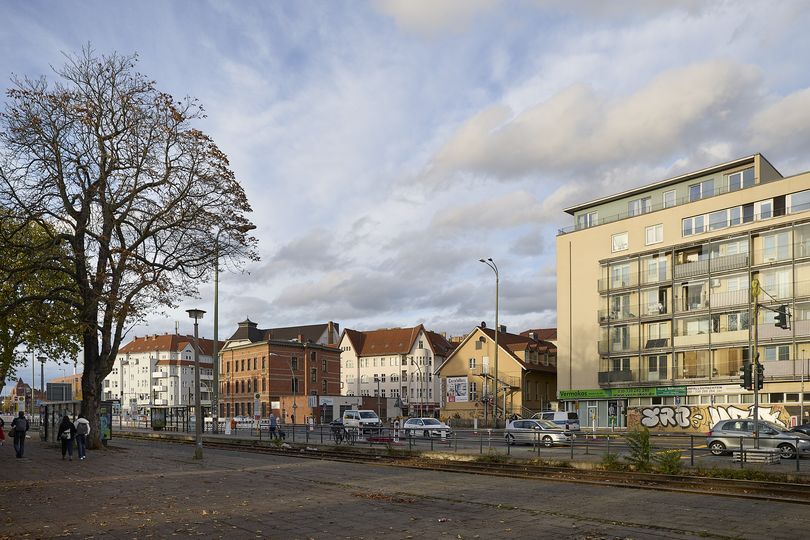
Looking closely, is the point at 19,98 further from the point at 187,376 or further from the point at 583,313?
the point at 187,376

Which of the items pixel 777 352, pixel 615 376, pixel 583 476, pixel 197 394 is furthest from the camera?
pixel 615 376

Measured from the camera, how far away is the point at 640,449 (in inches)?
852

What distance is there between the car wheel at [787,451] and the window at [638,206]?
3808 cm

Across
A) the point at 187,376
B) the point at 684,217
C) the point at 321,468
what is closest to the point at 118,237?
the point at 321,468

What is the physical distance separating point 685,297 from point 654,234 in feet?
20.2

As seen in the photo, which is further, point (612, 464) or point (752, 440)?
point (752, 440)

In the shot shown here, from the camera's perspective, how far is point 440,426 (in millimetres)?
42281

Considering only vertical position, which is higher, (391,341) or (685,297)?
(685,297)

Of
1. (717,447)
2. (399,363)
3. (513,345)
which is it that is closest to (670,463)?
(717,447)

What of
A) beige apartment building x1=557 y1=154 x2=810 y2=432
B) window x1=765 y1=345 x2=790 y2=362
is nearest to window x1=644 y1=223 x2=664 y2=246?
beige apartment building x1=557 y1=154 x2=810 y2=432

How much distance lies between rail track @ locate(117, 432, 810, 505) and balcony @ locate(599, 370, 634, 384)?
36727 millimetres

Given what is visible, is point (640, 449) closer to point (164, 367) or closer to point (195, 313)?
point (195, 313)

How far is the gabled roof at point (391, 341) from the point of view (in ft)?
387

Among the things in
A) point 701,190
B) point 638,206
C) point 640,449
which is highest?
point 701,190
